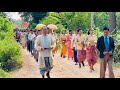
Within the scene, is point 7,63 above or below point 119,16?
below

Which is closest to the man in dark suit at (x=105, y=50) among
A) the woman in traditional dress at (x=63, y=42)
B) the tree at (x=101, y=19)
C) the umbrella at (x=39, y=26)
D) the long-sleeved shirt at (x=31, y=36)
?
the tree at (x=101, y=19)

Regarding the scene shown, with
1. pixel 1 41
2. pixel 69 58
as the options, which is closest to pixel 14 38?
pixel 1 41

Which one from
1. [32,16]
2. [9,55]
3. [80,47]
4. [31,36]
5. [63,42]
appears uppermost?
[32,16]

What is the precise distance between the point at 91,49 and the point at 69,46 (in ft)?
3.31

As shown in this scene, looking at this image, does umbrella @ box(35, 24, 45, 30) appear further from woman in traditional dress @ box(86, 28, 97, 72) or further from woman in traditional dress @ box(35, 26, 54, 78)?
woman in traditional dress @ box(86, 28, 97, 72)

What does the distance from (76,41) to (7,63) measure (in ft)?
5.25

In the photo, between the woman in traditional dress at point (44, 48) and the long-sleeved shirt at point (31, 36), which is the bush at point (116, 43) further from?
the long-sleeved shirt at point (31, 36)

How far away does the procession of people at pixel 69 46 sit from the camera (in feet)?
42.4

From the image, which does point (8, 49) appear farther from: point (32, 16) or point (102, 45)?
point (102, 45)

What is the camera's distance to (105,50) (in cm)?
1316

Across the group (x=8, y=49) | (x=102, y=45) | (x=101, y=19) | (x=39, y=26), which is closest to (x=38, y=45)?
(x=39, y=26)

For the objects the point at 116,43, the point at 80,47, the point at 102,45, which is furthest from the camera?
the point at 80,47
